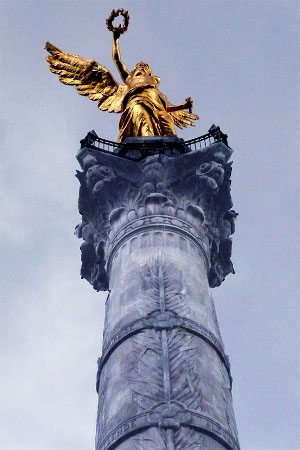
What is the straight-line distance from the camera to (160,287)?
14.5 meters

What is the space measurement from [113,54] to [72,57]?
1327mm

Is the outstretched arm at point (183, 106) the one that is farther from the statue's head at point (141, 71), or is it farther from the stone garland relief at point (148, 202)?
the stone garland relief at point (148, 202)

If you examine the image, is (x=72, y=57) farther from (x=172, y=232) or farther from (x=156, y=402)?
(x=156, y=402)

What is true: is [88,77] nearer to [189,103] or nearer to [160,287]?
[189,103]

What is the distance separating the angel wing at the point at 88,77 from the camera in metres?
23.1

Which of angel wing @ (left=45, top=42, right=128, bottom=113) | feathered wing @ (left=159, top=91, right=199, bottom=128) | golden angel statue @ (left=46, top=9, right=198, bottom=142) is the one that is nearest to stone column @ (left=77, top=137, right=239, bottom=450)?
golden angel statue @ (left=46, top=9, right=198, bottom=142)

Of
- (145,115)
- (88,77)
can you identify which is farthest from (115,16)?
(145,115)

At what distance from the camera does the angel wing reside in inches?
910

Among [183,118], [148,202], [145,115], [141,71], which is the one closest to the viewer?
[148,202]

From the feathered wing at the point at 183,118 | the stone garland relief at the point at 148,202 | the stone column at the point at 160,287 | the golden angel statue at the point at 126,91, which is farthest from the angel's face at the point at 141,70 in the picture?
the stone garland relief at the point at 148,202

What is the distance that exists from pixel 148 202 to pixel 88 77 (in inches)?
319

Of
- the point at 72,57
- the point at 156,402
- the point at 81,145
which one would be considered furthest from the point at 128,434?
the point at 72,57

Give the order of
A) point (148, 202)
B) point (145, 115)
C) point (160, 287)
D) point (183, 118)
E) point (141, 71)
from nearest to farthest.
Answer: point (160, 287), point (148, 202), point (145, 115), point (141, 71), point (183, 118)

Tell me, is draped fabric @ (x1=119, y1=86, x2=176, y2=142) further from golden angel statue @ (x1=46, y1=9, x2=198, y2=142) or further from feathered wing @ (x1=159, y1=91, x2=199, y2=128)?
feathered wing @ (x1=159, y1=91, x2=199, y2=128)
